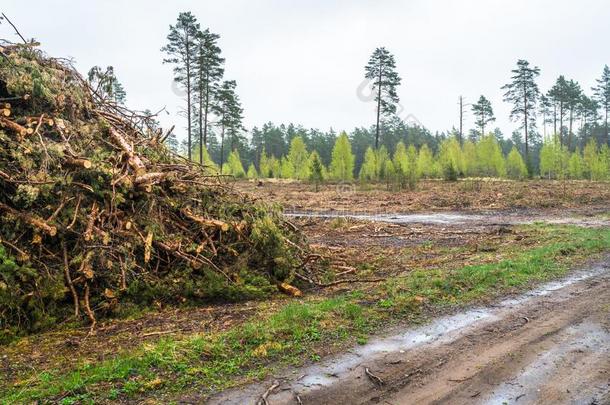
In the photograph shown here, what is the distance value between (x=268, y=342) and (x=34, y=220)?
3361 millimetres

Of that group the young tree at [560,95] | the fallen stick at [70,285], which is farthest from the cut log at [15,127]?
the young tree at [560,95]

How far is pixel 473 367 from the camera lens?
4.20 metres

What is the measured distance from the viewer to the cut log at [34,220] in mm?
5727

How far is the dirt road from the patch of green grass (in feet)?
1.23

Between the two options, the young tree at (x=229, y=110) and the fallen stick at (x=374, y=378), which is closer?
the fallen stick at (x=374, y=378)

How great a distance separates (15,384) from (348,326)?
3269mm

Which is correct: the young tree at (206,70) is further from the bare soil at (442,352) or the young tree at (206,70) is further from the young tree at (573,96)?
the young tree at (573,96)

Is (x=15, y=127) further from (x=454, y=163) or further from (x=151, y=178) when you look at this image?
(x=454, y=163)

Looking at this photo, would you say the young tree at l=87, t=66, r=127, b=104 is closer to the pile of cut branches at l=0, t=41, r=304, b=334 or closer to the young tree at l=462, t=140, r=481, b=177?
the pile of cut branches at l=0, t=41, r=304, b=334

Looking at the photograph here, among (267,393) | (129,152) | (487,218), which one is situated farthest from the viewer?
(487,218)

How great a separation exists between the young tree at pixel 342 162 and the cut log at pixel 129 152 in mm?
41997

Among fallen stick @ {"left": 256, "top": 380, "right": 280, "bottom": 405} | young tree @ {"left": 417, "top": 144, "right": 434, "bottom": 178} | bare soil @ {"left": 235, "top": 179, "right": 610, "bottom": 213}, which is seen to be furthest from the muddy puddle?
young tree @ {"left": 417, "top": 144, "right": 434, "bottom": 178}

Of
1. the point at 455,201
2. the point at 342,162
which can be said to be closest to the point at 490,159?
the point at 342,162

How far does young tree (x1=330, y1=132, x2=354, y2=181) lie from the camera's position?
50.3m
